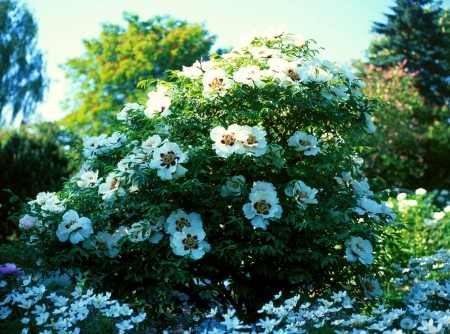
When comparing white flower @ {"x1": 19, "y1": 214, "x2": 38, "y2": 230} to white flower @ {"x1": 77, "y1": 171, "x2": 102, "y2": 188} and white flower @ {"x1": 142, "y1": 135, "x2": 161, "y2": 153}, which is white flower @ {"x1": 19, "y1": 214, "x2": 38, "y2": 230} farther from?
white flower @ {"x1": 142, "y1": 135, "x2": 161, "y2": 153}

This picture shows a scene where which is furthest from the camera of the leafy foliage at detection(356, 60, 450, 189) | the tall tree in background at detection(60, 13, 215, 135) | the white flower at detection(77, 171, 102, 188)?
the tall tree in background at detection(60, 13, 215, 135)

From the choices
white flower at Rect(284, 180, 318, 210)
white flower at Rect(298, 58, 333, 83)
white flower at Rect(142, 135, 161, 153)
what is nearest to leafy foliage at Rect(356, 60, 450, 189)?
white flower at Rect(298, 58, 333, 83)

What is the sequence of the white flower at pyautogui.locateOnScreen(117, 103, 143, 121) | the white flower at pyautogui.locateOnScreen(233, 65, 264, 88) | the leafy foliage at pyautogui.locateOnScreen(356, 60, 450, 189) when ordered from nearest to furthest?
1. the white flower at pyautogui.locateOnScreen(233, 65, 264, 88)
2. the white flower at pyautogui.locateOnScreen(117, 103, 143, 121)
3. the leafy foliage at pyautogui.locateOnScreen(356, 60, 450, 189)

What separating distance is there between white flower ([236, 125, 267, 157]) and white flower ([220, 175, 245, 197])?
0.18 m

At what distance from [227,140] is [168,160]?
0.35 m

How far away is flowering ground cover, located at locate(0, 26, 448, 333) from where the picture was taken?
3.11m

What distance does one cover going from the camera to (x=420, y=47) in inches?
816

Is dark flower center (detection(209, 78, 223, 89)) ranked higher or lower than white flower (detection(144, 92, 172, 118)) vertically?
lower

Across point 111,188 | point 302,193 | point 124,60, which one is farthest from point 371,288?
point 124,60

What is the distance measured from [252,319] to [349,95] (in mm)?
1606

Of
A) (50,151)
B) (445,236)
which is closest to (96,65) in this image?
(50,151)

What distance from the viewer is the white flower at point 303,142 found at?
3316 millimetres

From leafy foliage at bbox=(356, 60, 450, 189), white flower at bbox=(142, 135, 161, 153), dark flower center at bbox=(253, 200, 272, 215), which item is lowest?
dark flower center at bbox=(253, 200, 272, 215)

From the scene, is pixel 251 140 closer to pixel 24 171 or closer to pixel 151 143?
pixel 151 143
